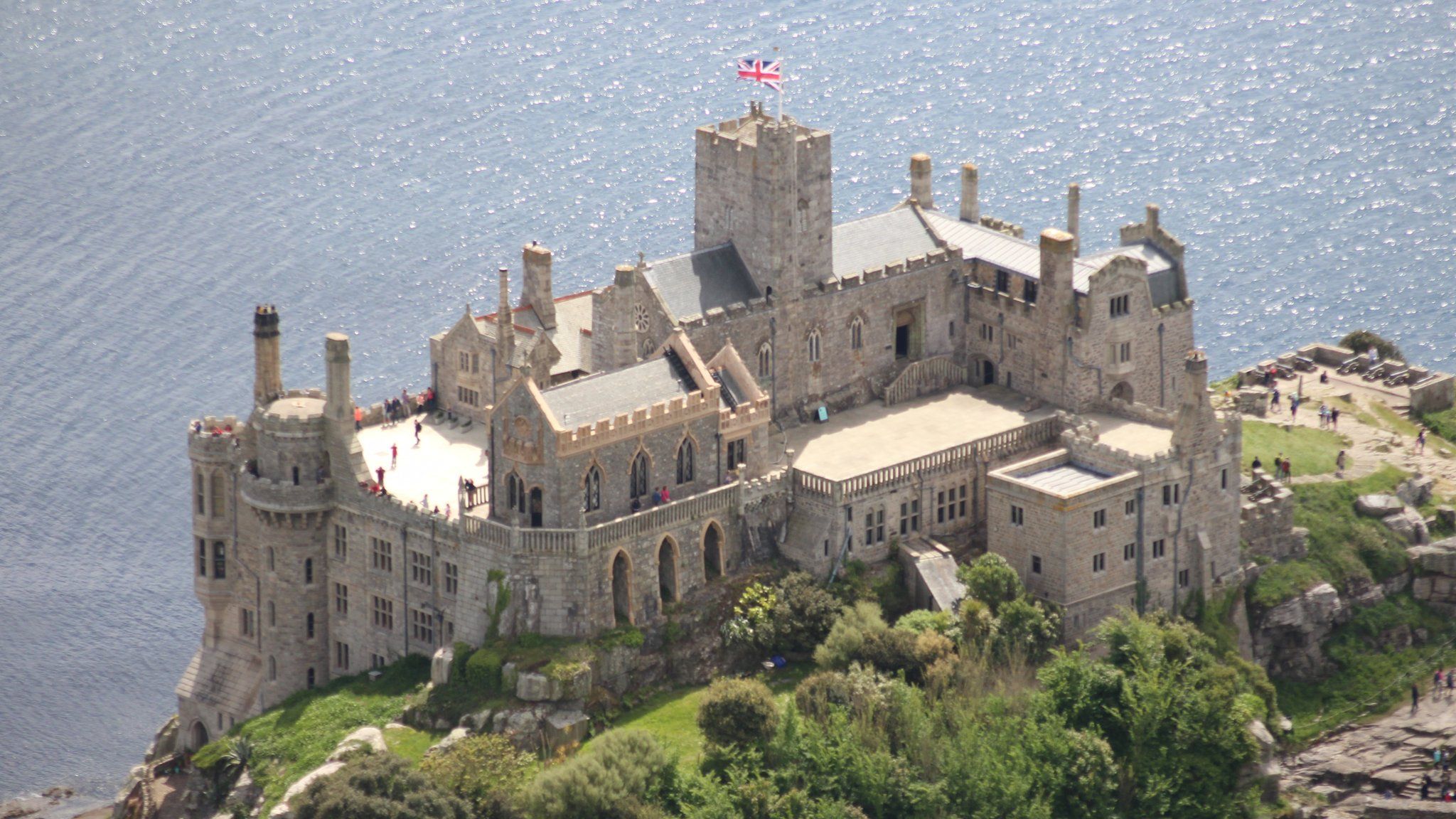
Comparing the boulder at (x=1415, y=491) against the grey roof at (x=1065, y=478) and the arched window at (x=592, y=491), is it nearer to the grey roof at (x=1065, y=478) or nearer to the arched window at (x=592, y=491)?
the grey roof at (x=1065, y=478)

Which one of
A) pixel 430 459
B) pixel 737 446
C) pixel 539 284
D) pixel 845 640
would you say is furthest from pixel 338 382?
pixel 845 640

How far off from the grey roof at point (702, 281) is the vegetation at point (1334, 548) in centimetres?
3215

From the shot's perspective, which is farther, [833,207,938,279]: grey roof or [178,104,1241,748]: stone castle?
[833,207,938,279]: grey roof

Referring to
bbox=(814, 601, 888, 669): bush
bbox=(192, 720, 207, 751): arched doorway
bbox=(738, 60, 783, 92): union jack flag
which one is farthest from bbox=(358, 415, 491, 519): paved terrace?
bbox=(738, 60, 783, 92): union jack flag

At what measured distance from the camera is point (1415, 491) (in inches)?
6762

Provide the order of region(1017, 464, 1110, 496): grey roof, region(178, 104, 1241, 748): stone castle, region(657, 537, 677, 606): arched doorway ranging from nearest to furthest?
region(178, 104, 1241, 748): stone castle → region(657, 537, 677, 606): arched doorway → region(1017, 464, 1110, 496): grey roof

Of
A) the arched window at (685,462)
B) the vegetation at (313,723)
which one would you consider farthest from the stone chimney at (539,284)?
the vegetation at (313,723)

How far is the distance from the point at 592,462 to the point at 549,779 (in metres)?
16.0

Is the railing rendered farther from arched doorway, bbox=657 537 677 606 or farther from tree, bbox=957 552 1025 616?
arched doorway, bbox=657 537 677 606

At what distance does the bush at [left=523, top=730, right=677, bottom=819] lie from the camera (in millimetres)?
133375

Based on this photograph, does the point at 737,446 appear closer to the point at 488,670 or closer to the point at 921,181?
the point at 488,670

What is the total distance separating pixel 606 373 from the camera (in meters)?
145

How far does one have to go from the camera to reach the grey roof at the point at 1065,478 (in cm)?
15012

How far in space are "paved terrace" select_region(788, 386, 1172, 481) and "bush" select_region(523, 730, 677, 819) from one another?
1971 centimetres
